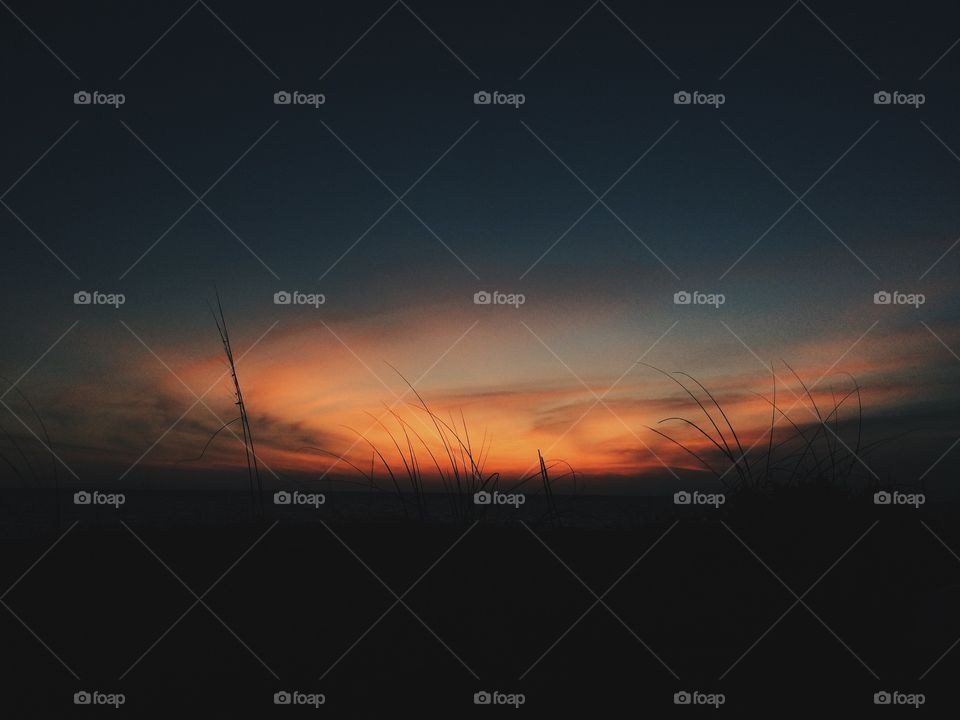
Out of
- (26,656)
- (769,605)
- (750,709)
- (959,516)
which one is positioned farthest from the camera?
(959,516)

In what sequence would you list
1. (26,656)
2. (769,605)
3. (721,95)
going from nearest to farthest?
(26,656) → (769,605) → (721,95)

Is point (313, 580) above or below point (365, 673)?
above

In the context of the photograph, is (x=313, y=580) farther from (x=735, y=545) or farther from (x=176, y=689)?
(x=735, y=545)

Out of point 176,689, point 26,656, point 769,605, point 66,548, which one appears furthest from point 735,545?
point 66,548

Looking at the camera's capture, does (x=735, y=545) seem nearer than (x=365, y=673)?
No

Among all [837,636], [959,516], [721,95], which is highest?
[721,95]

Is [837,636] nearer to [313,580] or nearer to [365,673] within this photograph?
[365,673]
